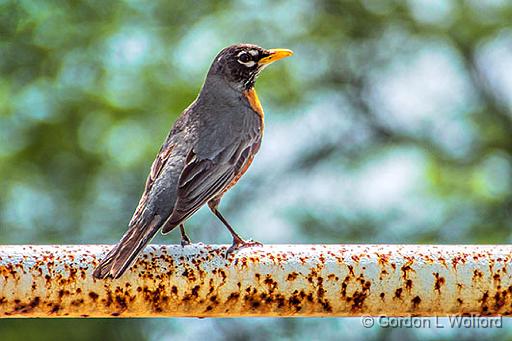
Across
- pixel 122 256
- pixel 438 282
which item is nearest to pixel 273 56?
pixel 122 256

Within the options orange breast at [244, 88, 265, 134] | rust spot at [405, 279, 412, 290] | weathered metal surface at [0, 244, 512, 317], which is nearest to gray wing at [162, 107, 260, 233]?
orange breast at [244, 88, 265, 134]

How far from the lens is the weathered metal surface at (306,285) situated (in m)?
2.90

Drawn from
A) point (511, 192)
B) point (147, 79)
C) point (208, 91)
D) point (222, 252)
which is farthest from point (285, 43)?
point (222, 252)

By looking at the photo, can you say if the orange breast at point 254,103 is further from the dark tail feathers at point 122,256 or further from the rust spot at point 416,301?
the rust spot at point 416,301

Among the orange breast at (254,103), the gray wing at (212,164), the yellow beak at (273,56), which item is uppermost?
the yellow beak at (273,56)

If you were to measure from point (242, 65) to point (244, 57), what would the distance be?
5 centimetres

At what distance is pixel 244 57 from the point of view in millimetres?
5828

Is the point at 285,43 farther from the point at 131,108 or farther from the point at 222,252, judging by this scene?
the point at 222,252

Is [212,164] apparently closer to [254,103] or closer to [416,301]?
[254,103]

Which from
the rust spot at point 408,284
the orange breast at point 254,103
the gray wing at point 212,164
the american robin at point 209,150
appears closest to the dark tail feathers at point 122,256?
the american robin at point 209,150

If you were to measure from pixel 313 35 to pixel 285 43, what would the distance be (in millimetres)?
518

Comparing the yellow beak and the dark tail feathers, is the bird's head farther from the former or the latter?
the dark tail feathers

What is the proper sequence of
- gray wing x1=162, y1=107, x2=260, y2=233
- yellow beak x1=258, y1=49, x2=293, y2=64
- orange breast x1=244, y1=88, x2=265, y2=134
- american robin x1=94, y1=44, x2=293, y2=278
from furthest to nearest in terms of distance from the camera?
1. yellow beak x1=258, y1=49, x2=293, y2=64
2. orange breast x1=244, y1=88, x2=265, y2=134
3. gray wing x1=162, y1=107, x2=260, y2=233
4. american robin x1=94, y1=44, x2=293, y2=278

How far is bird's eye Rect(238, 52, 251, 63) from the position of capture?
19.0 feet
